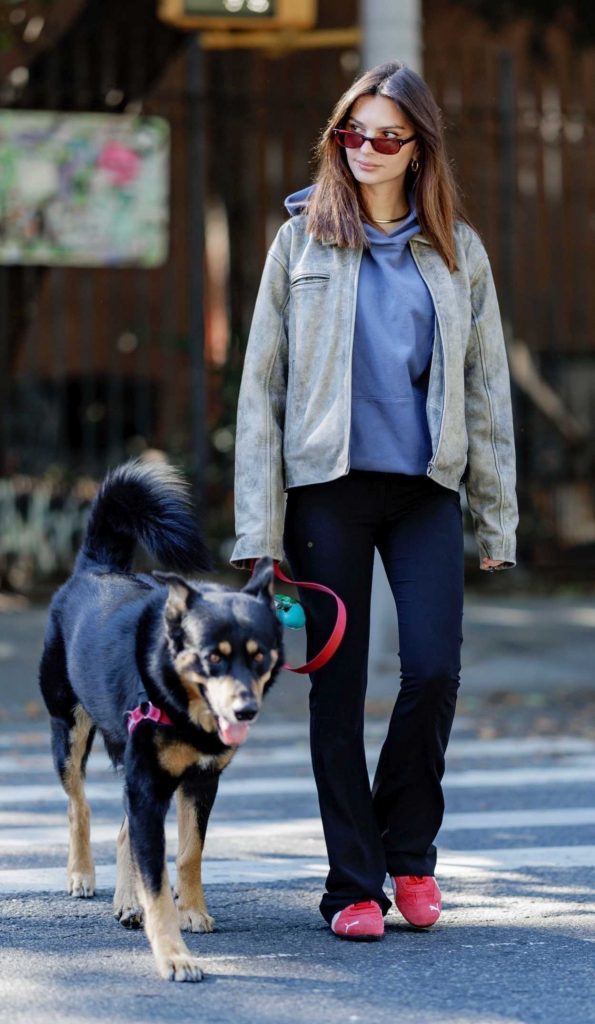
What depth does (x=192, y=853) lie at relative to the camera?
4.53m

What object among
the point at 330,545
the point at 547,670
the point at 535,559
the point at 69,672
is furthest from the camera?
the point at 535,559

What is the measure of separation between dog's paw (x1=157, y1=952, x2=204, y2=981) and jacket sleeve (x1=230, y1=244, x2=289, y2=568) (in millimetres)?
1061

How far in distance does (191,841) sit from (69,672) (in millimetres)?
622

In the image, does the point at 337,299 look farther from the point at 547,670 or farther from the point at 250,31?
the point at 250,31

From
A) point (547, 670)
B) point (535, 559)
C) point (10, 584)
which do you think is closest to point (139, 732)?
point (547, 670)

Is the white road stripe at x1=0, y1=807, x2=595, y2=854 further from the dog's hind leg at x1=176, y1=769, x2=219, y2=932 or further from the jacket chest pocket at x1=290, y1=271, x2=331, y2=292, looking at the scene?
the jacket chest pocket at x1=290, y1=271, x2=331, y2=292

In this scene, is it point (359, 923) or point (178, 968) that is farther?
point (359, 923)

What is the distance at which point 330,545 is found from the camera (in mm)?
4430

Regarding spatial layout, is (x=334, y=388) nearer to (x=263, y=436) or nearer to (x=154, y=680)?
(x=263, y=436)

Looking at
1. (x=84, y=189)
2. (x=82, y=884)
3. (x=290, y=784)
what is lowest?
(x=290, y=784)

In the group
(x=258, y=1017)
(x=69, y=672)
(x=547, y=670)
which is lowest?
(x=547, y=670)

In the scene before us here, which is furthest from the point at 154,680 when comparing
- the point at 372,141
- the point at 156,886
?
the point at 372,141

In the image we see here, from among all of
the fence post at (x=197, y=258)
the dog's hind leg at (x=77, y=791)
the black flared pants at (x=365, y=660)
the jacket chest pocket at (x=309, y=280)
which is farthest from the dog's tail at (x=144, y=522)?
the fence post at (x=197, y=258)

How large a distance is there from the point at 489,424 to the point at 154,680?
46.9 inches
